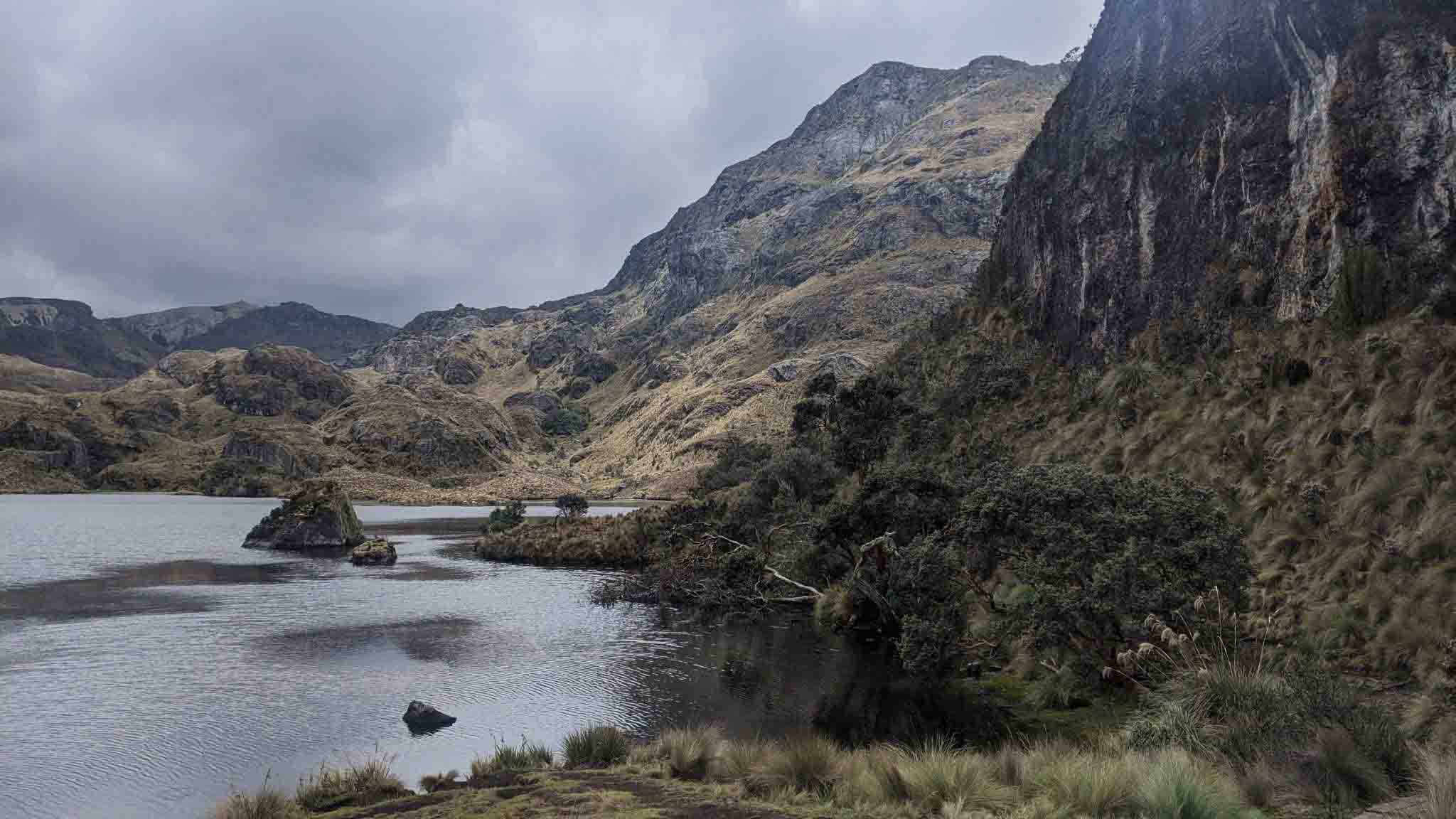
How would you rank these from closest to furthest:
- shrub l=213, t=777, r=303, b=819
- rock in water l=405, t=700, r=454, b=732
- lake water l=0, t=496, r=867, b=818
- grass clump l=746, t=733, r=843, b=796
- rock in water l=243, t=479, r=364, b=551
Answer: shrub l=213, t=777, r=303, b=819, grass clump l=746, t=733, r=843, b=796, lake water l=0, t=496, r=867, b=818, rock in water l=405, t=700, r=454, b=732, rock in water l=243, t=479, r=364, b=551

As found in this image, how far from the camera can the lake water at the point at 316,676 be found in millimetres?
19188

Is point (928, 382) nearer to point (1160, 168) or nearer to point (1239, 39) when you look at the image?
point (1160, 168)

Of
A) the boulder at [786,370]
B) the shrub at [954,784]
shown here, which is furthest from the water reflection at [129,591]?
the boulder at [786,370]

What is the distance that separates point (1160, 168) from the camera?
41156mm

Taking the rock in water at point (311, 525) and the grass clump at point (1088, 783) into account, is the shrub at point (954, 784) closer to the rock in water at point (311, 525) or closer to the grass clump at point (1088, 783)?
the grass clump at point (1088, 783)

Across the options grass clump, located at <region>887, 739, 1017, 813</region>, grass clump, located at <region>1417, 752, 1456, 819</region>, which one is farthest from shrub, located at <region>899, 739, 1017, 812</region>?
grass clump, located at <region>1417, 752, 1456, 819</region>

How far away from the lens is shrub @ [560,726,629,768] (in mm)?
16875

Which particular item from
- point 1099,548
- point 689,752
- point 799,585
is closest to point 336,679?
point 689,752

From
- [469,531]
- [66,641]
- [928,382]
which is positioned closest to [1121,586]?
[928,382]

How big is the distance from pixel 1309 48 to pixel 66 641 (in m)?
56.5

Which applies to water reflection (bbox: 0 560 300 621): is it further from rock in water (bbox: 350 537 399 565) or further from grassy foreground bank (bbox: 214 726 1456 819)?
grassy foreground bank (bbox: 214 726 1456 819)

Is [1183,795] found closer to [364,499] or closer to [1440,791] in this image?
[1440,791]

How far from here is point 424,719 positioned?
22.3 meters

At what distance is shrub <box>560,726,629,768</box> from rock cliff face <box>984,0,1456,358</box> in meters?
26.7
